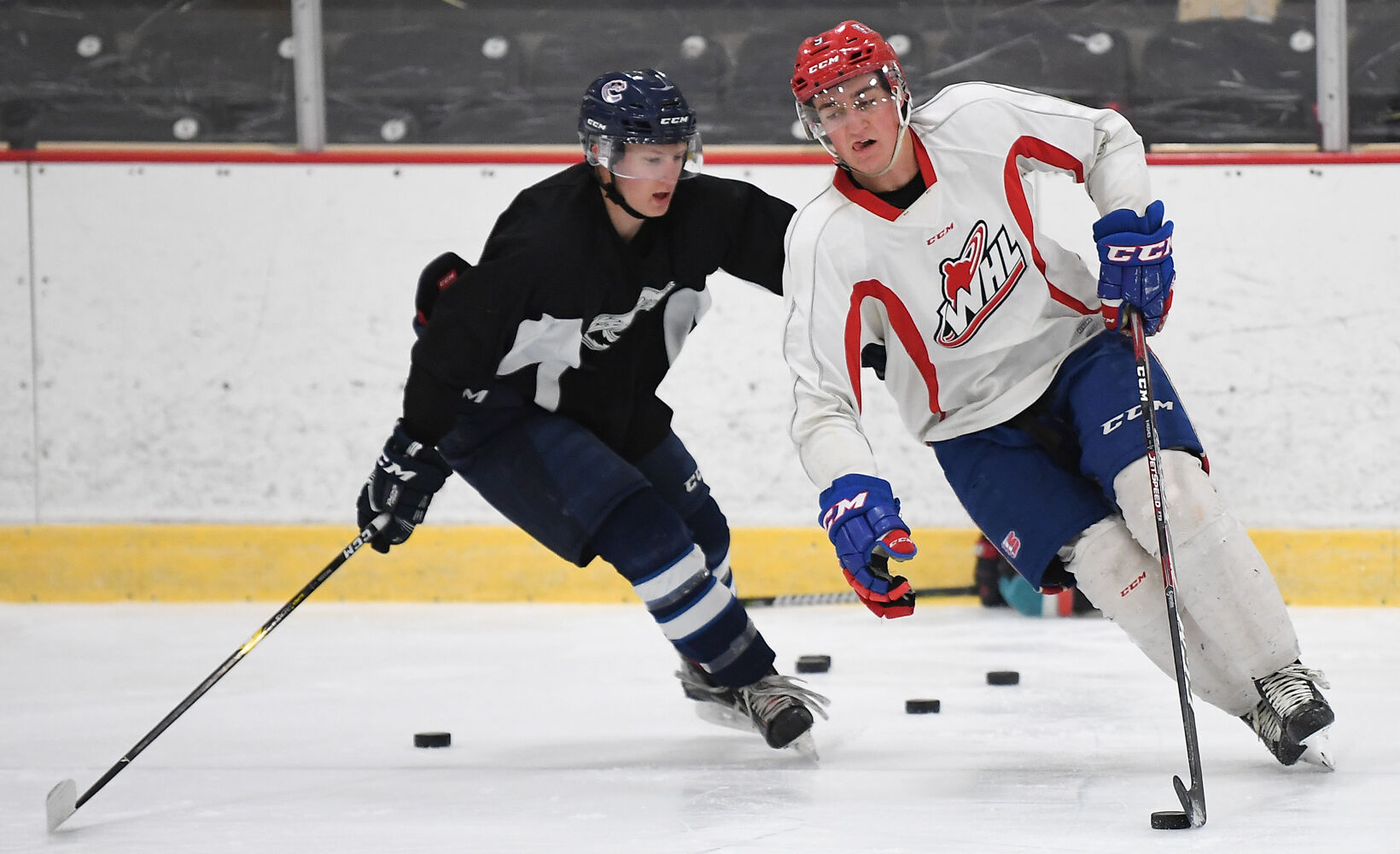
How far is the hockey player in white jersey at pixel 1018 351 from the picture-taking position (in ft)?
8.05

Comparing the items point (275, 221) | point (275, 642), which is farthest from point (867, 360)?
point (275, 221)

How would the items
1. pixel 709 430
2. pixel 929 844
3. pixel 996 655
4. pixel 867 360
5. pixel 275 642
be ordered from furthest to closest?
1. pixel 709 430
2. pixel 275 642
3. pixel 996 655
4. pixel 867 360
5. pixel 929 844

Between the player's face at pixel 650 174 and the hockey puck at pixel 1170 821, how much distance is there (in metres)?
1.32

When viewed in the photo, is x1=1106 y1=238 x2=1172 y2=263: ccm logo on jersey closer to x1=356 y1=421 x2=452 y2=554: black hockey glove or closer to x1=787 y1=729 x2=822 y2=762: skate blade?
x1=787 y1=729 x2=822 y2=762: skate blade

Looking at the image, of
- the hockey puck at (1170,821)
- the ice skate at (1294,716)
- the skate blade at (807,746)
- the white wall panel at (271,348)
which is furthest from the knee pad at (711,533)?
the white wall panel at (271,348)

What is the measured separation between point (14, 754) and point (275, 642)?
1.29 meters

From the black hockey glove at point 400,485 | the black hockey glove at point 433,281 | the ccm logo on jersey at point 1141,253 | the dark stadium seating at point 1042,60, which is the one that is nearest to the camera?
the ccm logo on jersey at point 1141,253

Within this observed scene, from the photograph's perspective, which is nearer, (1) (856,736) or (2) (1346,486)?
(1) (856,736)

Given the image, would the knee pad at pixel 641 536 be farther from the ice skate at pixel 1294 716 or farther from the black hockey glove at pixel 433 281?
the ice skate at pixel 1294 716

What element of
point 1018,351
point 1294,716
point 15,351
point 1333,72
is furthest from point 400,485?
point 1333,72

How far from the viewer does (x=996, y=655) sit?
12.8 ft

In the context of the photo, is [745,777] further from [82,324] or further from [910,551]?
[82,324]

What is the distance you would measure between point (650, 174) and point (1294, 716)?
1.35 meters

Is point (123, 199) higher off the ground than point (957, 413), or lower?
higher
